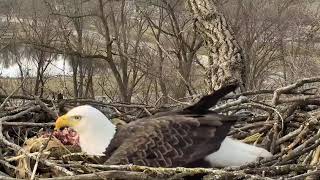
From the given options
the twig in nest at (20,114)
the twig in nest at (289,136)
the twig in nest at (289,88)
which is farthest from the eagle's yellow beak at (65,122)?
the twig in nest at (289,88)

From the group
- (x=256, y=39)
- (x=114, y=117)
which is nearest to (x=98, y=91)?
(x=256, y=39)

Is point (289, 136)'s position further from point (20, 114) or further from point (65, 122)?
point (20, 114)

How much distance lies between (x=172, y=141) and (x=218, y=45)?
2.61 metres

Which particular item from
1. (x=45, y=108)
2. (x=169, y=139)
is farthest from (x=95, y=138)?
(x=45, y=108)

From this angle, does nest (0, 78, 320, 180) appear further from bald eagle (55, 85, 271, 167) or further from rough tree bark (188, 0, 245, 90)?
rough tree bark (188, 0, 245, 90)

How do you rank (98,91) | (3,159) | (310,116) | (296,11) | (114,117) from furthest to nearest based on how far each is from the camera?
(98,91)
(296,11)
(114,117)
(310,116)
(3,159)

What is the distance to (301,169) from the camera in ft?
8.55

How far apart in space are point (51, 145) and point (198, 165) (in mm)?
843

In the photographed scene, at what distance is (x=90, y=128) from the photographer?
2918mm

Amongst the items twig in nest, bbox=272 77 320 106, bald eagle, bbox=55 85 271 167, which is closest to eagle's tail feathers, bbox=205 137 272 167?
bald eagle, bbox=55 85 271 167

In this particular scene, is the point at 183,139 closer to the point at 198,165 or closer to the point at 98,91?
the point at 198,165

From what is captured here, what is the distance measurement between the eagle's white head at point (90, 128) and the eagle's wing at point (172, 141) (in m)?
0.08

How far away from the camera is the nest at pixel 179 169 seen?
8.19 ft

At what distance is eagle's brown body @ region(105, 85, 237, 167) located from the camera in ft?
8.87
